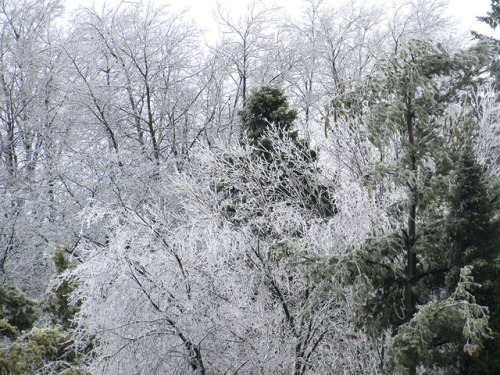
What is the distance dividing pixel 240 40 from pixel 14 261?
1059cm

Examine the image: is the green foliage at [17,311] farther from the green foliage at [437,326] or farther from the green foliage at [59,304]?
the green foliage at [437,326]

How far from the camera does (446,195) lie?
229 inches

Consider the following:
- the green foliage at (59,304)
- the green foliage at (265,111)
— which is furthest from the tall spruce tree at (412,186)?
the green foliage at (59,304)

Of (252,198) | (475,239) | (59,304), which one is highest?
(252,198)

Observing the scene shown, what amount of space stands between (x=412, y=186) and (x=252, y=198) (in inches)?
169

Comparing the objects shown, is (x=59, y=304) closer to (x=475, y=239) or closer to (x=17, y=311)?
(x=17, y=311)

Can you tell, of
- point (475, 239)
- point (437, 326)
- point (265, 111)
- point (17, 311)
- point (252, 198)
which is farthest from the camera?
point (265, 111)

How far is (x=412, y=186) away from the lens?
520 centimetres

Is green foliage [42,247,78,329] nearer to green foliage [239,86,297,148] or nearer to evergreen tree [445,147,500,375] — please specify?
green foliage [239,86,297,148]

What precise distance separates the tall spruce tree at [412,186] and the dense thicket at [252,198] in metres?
0.03

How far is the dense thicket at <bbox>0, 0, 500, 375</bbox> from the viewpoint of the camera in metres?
5.39

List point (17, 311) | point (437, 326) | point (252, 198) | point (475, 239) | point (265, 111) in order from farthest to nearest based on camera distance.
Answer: point (265, 111), point (17, 311), point (252, 198), point (475, 239), point (437, 326)

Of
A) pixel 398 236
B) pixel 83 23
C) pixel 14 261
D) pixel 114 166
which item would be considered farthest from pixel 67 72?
pixel 398 236

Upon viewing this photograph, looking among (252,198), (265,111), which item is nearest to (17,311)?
(252,198)
